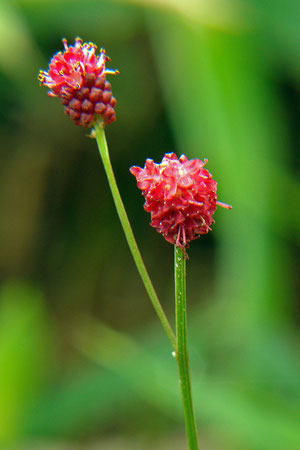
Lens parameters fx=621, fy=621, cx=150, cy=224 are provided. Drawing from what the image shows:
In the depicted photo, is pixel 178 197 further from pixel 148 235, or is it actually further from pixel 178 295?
pixel 148 235

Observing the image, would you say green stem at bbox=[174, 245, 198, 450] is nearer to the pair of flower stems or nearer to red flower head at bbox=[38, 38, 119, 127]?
the pair of flower stems

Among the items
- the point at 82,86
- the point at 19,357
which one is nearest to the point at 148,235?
the point at 19,357

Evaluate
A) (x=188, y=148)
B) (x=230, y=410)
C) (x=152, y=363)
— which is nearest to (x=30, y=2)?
(x=188, y=148)

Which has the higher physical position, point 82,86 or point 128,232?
point 82,86

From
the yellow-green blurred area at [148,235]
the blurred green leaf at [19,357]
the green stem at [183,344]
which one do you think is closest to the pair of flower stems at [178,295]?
the green stem at [183,344]

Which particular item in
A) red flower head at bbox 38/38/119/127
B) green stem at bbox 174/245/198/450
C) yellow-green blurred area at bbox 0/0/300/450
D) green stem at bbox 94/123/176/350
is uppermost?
yellow-green blurred area at bbox 0/0/300/450

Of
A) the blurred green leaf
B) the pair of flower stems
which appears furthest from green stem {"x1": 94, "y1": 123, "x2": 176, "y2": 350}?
the blurred green leaf

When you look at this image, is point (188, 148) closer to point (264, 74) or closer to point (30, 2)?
point (264, 74)
